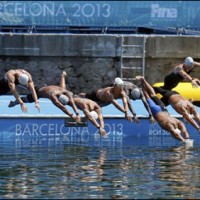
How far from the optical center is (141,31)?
33.5m

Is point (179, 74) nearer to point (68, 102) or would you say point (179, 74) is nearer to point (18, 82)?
point (68, 102)

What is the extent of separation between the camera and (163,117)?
25359mm

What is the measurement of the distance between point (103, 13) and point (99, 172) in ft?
42.2

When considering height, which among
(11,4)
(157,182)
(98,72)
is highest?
(11,4)

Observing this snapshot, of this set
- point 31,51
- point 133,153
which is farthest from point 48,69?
point 133,153

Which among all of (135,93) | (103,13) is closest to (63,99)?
(135,93)

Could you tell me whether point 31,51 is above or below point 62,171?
above

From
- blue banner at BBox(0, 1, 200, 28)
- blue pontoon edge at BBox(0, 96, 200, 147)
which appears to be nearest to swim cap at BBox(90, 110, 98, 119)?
blue pontoon edge at BBox(0, 96, 200, 147)

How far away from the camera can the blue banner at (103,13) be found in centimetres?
3222

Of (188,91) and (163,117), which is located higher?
(188,91)

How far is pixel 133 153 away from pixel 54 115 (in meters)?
3.12

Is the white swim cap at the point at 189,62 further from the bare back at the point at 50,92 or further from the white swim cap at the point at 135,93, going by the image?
the bare back at the point at 50,92

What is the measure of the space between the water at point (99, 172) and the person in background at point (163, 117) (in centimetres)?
33

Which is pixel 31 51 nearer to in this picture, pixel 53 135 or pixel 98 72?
pixel 98 72
